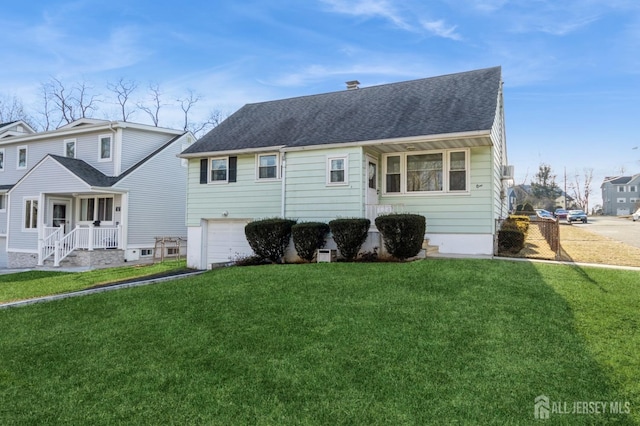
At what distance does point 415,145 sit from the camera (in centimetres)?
1188

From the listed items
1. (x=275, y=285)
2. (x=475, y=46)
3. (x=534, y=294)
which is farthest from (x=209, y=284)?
(x=475, y=46)

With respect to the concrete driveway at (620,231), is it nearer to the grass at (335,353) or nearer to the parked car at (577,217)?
the parked car at (577,217)

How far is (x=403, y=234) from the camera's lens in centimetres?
1034

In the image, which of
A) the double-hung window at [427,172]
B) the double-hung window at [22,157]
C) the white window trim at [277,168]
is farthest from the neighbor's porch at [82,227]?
the double-hung window at [427,172]

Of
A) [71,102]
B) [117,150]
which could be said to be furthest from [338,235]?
[71,102]

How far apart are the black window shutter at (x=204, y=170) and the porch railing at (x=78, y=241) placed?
571 cm

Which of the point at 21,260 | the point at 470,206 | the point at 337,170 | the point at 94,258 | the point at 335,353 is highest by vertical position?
the point at 337,170

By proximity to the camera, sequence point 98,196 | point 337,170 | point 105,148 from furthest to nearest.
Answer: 1. point 105,148
2. point 98,196
3. point 337,170

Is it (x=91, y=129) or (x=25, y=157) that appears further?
(x=25, y=157)

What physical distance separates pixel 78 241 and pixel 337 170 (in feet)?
38.9

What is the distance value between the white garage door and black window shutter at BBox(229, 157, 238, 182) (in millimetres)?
1591

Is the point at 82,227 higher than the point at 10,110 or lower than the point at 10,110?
lower

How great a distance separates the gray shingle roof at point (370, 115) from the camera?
38.3 ft

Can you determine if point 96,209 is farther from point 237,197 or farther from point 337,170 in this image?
point 337,170
